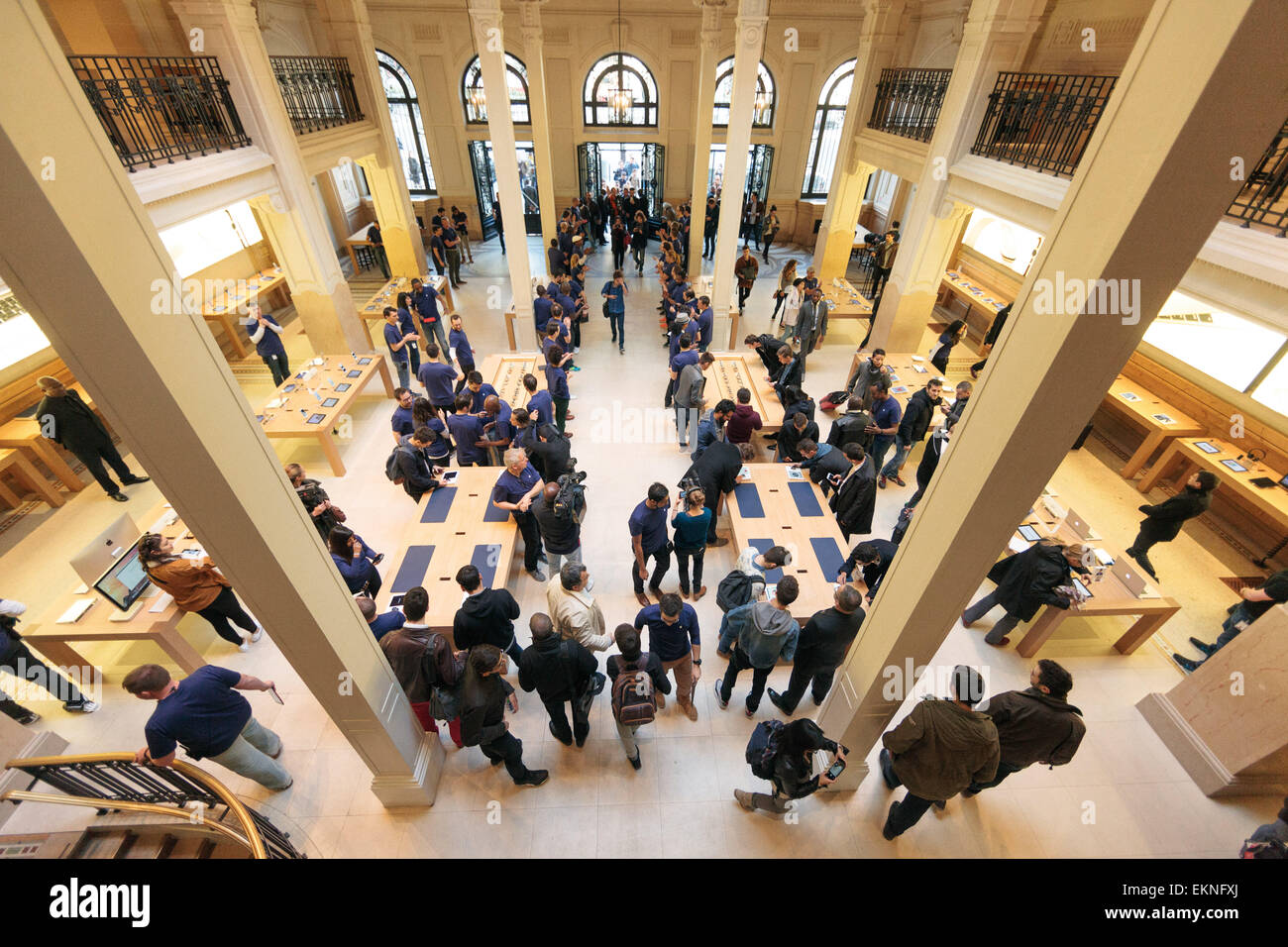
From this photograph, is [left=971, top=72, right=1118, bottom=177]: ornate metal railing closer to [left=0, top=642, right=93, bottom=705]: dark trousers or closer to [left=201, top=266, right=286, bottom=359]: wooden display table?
[left=0, top=642, right=93, bottom=705]: dark trousers

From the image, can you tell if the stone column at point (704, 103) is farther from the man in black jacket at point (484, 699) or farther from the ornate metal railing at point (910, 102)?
the man in black jacket at point (484, 699)

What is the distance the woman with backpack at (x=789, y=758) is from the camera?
3137 millimetres

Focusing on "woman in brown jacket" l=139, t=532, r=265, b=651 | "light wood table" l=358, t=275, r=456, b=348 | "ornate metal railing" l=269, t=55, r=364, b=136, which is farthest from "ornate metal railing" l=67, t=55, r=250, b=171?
"woman in brown jacket" l=139, t=532, r=265, b=651

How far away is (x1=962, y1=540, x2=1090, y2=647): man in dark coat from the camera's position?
15.0ft

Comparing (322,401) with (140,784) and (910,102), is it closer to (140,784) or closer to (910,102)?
(140,784)

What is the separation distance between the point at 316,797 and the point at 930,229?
10.5 m

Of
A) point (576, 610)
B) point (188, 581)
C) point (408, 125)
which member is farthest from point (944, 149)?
point (408, 125)

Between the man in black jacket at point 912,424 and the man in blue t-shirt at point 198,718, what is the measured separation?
689 centimetres

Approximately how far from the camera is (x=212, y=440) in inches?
81.4

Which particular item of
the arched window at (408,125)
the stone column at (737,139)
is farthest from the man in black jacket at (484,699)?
the arched window at (408,125)

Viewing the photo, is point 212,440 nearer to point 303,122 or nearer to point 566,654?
A: point 566,654

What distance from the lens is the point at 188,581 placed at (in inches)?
171

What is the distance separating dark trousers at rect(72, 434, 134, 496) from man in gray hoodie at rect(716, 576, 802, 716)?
25.1 feet

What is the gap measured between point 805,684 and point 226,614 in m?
5.05
